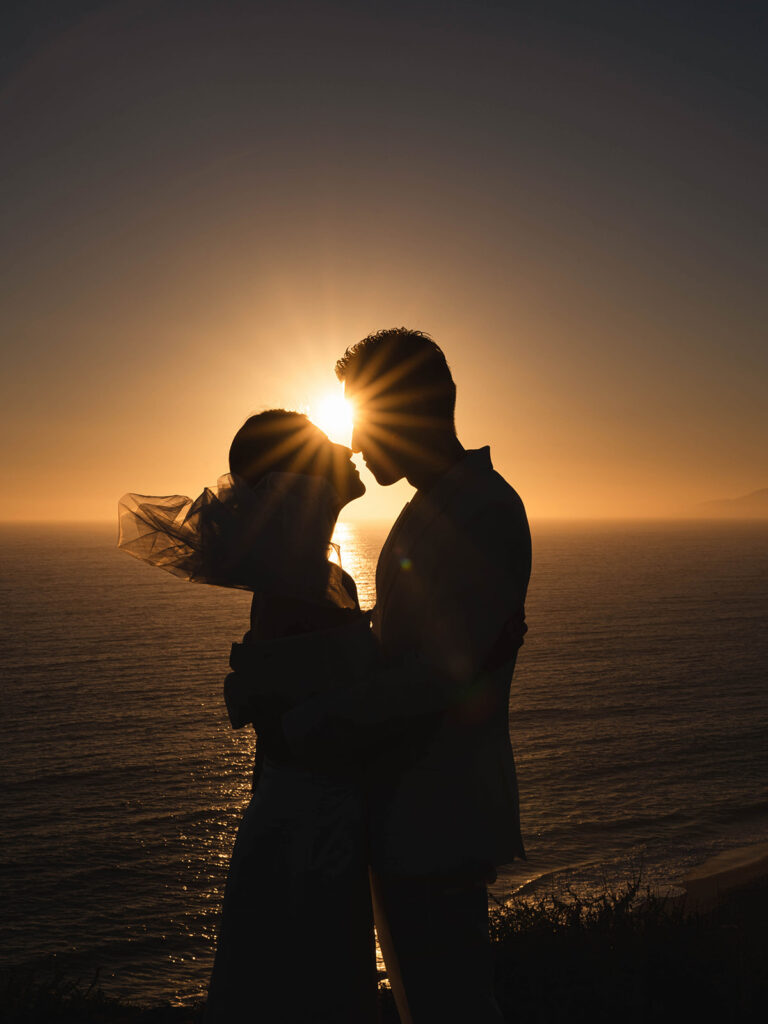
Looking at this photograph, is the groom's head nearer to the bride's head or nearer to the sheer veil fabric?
the bride's head

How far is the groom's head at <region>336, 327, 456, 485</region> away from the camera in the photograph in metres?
2.71

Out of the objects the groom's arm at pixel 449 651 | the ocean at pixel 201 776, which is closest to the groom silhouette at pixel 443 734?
the groom's arm at pixel 449 651

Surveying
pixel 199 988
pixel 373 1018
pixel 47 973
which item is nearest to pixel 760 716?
pixel 199 988

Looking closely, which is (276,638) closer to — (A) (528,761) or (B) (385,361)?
(B) (385,361)

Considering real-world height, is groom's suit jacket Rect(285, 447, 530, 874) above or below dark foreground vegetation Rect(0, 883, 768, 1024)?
above

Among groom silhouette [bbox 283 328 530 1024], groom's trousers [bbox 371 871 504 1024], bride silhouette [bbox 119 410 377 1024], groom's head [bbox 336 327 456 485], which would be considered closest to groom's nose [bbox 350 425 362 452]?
groom's head [bbox 336 327 456 485]

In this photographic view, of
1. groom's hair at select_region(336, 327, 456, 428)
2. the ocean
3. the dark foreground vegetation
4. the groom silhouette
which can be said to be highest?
groom's hair at select_region(336, 327, 456, 428)

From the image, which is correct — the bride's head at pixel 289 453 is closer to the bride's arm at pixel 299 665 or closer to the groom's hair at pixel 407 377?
the groom's hair at pixel 407 377

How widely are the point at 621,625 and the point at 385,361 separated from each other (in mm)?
82150

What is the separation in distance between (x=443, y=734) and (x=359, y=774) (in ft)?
1.09

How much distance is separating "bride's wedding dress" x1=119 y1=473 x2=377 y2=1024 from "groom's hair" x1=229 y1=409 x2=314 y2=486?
393 mm

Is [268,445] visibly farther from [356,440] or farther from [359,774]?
[359,774]

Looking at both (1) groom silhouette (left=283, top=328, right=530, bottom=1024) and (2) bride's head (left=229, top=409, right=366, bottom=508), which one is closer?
(1) groom silhouette (left=283, top=328, right=530, bottom=1024)

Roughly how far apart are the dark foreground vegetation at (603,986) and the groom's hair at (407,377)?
4920 mm
